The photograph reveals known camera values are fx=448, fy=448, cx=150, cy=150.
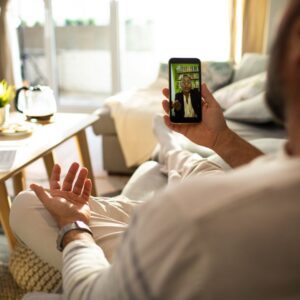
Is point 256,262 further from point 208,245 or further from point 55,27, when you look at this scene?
point 55,27

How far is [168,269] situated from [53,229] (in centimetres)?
61

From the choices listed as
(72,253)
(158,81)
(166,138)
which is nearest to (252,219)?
(72,253)

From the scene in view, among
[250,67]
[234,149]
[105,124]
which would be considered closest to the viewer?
[234,149]

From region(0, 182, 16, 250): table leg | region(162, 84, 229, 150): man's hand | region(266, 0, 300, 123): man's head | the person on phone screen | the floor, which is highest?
region(266, 0, 300, 123): man's head

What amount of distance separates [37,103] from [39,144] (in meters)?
0.32

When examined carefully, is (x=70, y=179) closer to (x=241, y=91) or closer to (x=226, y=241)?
(x=226, y=241)

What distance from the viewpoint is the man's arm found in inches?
49.8

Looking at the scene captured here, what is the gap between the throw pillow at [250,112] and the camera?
2.27 metres

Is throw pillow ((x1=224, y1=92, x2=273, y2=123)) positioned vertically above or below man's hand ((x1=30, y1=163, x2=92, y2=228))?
below

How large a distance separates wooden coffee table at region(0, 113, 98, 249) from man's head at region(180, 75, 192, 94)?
603 millimetres


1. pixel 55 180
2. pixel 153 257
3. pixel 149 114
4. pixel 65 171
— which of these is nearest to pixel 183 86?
pixel 55 180

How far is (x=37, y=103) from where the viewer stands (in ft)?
6.60

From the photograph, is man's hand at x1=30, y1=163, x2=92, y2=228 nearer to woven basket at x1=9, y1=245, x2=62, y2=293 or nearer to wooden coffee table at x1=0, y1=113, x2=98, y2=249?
woven basket at x1=9, y1=245, x2=62, y2=293

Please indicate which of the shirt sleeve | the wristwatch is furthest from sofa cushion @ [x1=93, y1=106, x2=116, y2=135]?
the shirt sleeve
